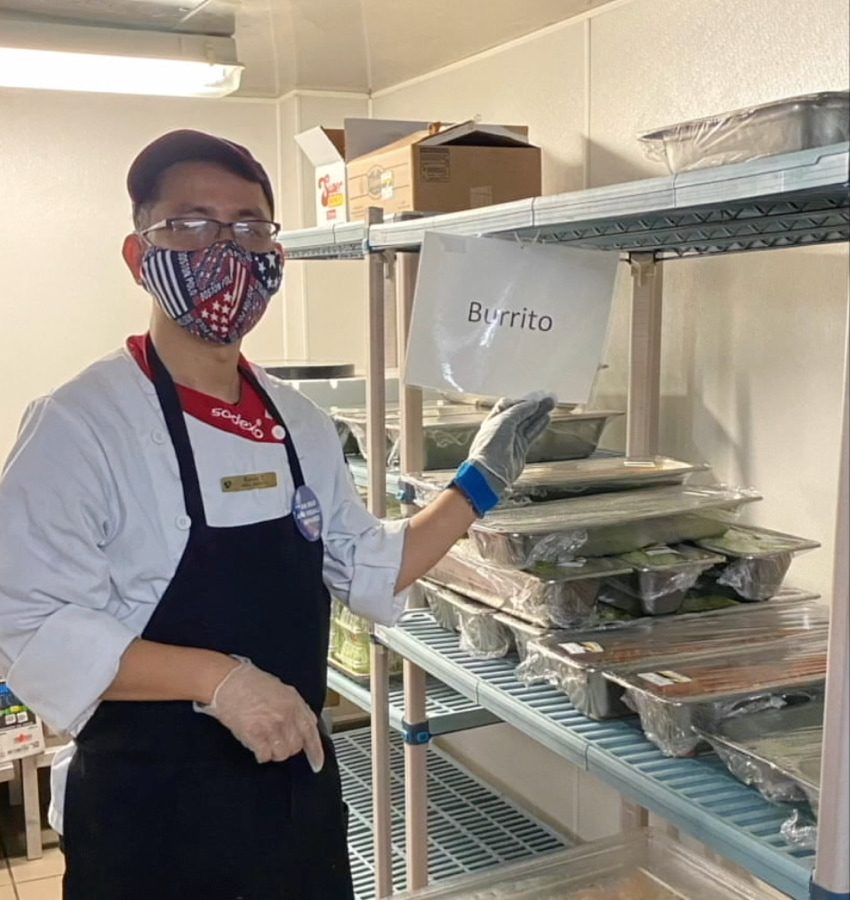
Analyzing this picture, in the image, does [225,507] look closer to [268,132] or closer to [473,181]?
[473,181]

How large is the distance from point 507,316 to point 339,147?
1.02 meters

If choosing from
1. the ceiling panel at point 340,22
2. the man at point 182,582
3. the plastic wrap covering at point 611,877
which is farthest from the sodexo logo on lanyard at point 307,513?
the ceiling panel at point 340,22

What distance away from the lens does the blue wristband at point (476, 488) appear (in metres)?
1.63

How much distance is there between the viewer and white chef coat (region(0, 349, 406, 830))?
1304mm

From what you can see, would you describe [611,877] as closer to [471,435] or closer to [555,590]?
[555,590]

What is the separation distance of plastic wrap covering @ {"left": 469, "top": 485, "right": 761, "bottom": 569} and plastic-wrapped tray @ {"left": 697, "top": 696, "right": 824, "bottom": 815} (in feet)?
1.20

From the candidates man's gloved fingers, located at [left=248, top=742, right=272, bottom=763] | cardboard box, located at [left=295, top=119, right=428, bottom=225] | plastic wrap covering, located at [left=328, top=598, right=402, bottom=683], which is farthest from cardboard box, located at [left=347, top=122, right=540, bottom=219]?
man's gloved fingers, located at [left=248, top=742, right=272, bottom=763]

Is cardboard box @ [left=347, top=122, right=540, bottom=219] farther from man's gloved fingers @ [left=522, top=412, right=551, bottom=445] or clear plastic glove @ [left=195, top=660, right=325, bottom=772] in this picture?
clear plastic glove @ [left=195, top=660, right=325, bottom=772]

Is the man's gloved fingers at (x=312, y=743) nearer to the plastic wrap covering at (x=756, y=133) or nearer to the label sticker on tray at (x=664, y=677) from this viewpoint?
the label sticker on tray at (x=664, y=677)

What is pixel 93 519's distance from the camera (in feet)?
4.43

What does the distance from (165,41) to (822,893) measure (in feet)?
7.04

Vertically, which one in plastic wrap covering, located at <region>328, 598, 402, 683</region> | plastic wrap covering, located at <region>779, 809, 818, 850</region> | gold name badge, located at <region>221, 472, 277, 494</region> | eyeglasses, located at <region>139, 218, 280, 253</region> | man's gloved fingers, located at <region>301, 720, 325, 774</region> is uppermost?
eyeglasses, located at <region>139, 218, 280, 253</region>

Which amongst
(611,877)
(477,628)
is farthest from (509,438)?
(611,877)

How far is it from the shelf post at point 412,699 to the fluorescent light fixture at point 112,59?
84cm
